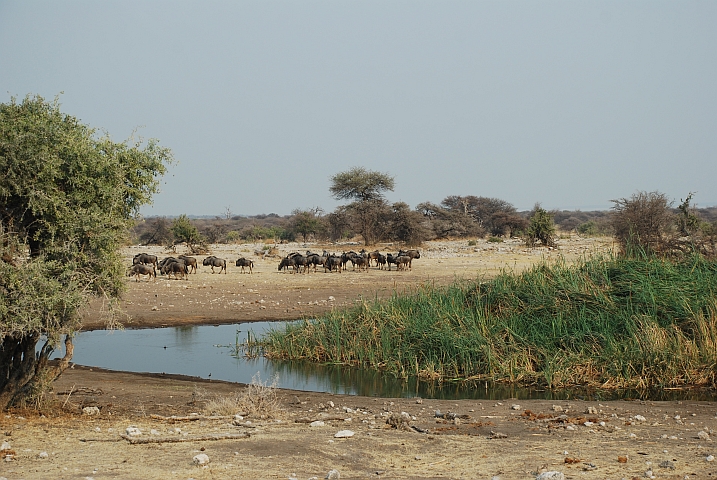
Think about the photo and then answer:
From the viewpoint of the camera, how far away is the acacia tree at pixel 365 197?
49.5 meters

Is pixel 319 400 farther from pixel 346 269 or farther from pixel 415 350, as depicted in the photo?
pixel 346 269

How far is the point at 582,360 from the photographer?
41.1 feet

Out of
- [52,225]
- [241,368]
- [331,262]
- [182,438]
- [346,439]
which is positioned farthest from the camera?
[331,262]

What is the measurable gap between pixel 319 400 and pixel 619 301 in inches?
236

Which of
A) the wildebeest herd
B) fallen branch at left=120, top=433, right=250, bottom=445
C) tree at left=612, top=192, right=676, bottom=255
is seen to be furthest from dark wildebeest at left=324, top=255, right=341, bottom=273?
fallen branch at left=120, top=433, right=250, bottom=445

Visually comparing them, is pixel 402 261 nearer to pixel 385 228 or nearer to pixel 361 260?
pixel 361 260

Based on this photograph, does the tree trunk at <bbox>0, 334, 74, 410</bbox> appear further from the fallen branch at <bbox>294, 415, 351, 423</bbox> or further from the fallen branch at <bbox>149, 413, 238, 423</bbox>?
the fallen branch at <bbox>294, 415, 351, 423</bbox>

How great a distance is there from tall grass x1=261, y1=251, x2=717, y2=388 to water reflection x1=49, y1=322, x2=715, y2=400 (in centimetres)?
33

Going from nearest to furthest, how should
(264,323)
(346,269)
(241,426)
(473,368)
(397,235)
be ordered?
(241,426), (473,368), (264,323), (346,269), (397,235)

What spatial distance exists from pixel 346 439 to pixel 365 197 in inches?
1859

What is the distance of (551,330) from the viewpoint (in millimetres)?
13172

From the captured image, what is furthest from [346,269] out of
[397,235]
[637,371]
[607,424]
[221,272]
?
[607,424]

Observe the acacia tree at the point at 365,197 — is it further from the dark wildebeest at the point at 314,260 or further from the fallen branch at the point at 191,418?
the fallen branch at the point at 191,418

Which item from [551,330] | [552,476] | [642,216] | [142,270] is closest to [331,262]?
[142,270]
